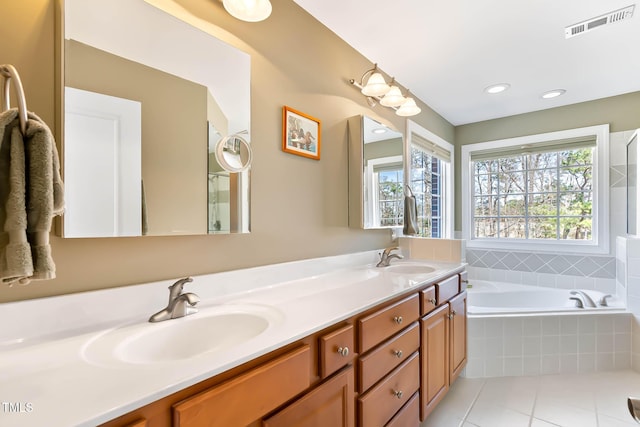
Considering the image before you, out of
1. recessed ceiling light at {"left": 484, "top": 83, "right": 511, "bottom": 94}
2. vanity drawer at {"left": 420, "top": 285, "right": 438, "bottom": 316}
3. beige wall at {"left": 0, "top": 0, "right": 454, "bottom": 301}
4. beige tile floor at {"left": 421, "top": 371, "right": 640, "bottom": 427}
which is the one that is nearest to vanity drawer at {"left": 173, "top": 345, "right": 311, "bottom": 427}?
beige wall at {"left": 0, "top": 0, "right": 454, "bottom": 301}

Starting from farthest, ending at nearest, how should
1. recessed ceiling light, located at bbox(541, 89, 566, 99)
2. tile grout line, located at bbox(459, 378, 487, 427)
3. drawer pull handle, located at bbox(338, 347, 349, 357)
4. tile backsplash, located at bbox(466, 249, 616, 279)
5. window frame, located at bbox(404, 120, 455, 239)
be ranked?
window frame, located at bbox(404, 120, 455, 239) → tile backsplash, located at bbox(466, 249, 616, 279) → recessed ceiling light, located at bbox(541, 89, 566, 99) → tile grout line, located at bbox(459, 378, 487, 427) → drawer pull handle, located at bbox(338, 347, 349, 357)

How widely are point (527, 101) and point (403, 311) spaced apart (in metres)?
2.82

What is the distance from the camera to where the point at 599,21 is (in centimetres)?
174

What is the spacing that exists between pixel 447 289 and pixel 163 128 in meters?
1.74

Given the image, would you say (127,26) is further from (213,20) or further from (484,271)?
(484,271)

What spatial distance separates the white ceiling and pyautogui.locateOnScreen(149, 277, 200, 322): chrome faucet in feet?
5.16

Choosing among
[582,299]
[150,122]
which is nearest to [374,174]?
[150,122]

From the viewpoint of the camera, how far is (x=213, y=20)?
4.13 feet

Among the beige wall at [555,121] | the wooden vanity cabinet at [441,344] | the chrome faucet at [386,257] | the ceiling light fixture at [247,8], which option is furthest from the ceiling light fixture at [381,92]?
the beige wall at [555,121]

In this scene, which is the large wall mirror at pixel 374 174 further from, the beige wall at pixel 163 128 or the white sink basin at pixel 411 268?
the beige wall at pixel 163 128

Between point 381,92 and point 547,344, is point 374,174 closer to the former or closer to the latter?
point 381,92

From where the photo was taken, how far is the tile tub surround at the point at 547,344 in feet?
7.39

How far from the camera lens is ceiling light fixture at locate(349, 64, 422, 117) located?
76.9 inches

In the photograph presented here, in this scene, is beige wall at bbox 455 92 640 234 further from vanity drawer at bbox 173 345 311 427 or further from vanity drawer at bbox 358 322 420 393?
vanity drawer at bbox 173 345 311 427
